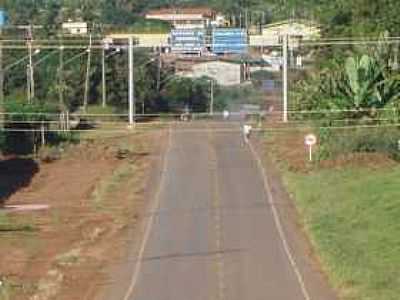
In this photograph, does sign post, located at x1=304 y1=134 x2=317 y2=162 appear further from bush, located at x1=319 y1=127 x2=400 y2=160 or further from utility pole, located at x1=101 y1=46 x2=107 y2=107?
utility pole, located at x1=101 y1=46 x2=107 y2=107

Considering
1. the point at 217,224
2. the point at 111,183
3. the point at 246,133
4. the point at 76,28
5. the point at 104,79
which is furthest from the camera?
the point at 76,28

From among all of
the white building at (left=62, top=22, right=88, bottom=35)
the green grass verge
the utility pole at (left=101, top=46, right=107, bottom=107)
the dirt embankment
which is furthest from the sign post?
the white building at (left=62, top=22, right=88, bottom=35)

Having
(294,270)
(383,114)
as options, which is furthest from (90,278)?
(383,114)

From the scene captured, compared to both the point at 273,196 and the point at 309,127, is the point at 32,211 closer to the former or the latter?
the point at 273,196

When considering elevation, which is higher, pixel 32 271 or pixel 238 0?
pixel 238 0

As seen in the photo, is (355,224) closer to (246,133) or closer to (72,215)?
(72,215)

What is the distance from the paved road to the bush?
385 cm

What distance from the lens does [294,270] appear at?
101 feet

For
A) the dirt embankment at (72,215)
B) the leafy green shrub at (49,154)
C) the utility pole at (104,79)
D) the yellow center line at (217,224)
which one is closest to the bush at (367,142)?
the yellow center line at (217,224)

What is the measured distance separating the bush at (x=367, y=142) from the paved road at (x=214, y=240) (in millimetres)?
3848

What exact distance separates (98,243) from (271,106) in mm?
57911

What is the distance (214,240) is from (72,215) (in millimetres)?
9354

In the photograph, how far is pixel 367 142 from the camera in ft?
188

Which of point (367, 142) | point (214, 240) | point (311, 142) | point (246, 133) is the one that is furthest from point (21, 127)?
point (214, 240)
